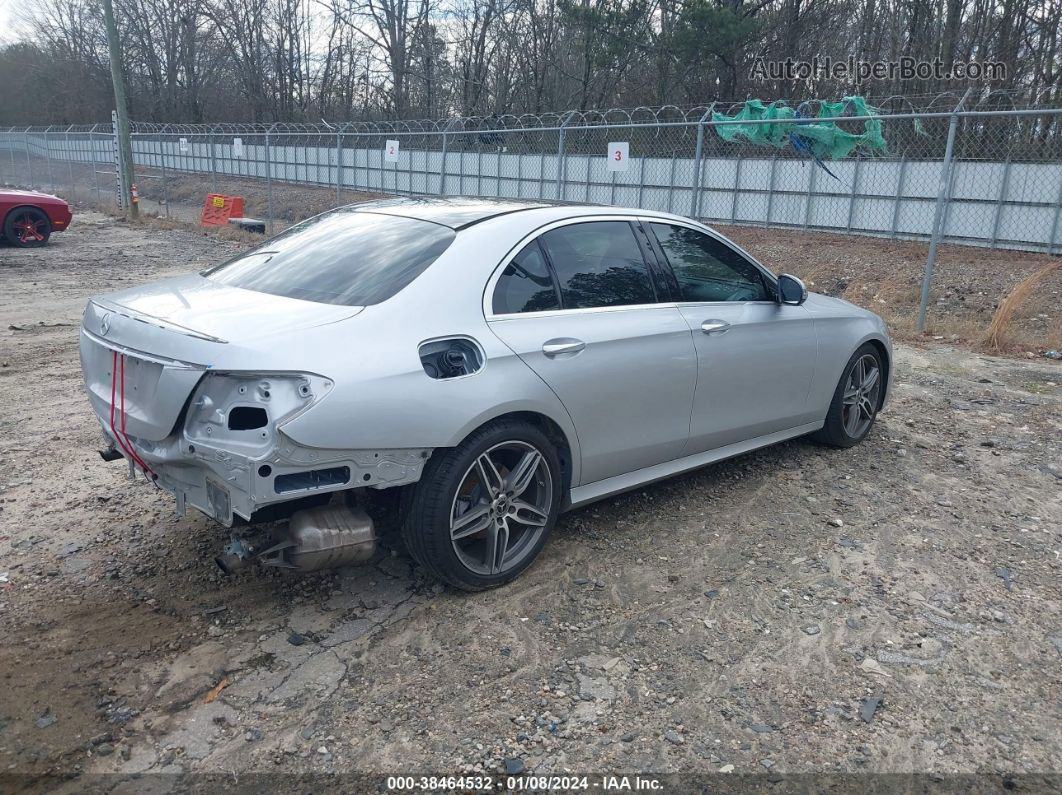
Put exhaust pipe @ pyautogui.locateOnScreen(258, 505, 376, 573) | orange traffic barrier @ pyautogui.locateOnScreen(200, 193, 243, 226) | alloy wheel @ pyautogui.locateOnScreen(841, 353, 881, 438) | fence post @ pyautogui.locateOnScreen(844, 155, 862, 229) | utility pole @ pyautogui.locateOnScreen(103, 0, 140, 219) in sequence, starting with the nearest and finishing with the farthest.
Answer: exhaust pipe @ pyautogui.locateOnScreen(258, 505, 376, 573), alloy wheel @ pyautogui.locateOnScreen(841, 353, 881, 438), fence post @ pyautogui.locateOnScreen(844, 155, 862, 229), utility pole @ pyautogui.locateOnScreen(103, 0, 140, 219), orange traffic barrier @ pyautogui.locateOnScreen(200, 193, 243, 226)

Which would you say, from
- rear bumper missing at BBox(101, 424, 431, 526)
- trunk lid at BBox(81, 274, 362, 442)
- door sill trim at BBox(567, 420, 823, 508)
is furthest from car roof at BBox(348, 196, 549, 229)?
door sill trim at BBox(567, 420, 823, 508)

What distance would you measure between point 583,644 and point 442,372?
1.22m

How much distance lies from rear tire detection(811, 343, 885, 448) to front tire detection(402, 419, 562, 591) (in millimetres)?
2488

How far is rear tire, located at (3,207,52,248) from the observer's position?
16172 millimetres

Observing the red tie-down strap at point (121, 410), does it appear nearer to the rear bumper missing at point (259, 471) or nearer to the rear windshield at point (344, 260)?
the rear bumper missing at point (259, 471)

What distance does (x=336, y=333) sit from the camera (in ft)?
10.6

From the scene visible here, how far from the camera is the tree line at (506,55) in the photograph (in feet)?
70.3

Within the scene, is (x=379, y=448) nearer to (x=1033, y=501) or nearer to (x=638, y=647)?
(x=638, y=647)

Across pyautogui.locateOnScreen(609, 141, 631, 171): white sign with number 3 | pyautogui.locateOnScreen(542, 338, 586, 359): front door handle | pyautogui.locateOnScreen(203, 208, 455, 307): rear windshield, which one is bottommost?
pyautogui.locateOnScreen(542, 338, 586, 359): front door handle

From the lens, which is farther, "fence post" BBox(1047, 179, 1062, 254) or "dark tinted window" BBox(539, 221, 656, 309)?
"fence post" BBox(1047, 179, 1062, 254)

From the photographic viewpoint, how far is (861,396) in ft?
18.9

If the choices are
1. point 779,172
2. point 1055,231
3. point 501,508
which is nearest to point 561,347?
point 501,508

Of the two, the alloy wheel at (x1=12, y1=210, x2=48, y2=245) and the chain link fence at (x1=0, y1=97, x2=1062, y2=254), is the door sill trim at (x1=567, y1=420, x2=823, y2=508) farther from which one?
the alloy wheel at (x1=12, y1=210, x2=48, y2=245)

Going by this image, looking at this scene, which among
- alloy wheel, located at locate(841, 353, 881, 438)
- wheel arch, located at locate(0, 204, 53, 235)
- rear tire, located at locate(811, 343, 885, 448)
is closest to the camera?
rear tire, located at locate(811, 343, 885, 448)
